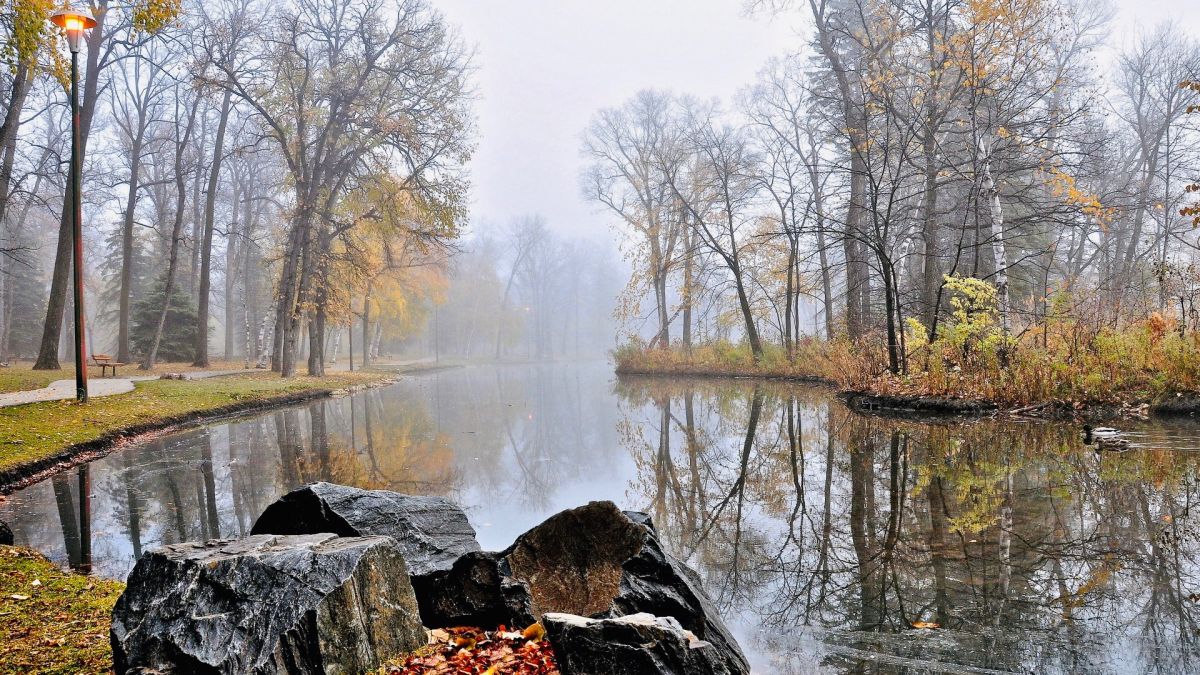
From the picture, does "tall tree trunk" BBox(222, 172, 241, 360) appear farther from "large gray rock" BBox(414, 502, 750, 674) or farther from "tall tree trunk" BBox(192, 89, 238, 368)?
"large gray rock" BBox(414, 502, 750, 674)

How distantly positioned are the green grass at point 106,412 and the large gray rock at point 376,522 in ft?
19.0

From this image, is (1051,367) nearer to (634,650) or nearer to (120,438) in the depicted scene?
(634,650)

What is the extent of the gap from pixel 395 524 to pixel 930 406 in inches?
424

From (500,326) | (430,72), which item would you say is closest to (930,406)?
(430,72)

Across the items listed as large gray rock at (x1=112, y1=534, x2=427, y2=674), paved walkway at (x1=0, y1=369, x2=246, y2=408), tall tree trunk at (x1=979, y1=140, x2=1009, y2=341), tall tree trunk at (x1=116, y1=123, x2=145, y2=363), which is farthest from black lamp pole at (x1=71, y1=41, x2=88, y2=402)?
tall tree trunk at (x1=979, y1=140, x2=1009, y2=341)

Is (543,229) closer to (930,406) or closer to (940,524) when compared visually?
(930,406)

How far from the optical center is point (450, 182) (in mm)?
21141

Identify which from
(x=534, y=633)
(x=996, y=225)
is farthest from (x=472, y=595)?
(x=996, y=225)

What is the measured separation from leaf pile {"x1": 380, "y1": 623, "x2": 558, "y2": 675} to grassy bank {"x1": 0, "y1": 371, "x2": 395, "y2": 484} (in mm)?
6980

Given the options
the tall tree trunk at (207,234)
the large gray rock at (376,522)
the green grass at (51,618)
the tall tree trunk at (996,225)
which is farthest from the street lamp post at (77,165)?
the tall tree trunk at (996,225)

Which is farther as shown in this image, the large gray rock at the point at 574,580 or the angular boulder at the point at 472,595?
the angular boulder at the point at 472,595

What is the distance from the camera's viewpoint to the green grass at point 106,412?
8.47 metres

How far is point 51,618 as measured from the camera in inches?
133

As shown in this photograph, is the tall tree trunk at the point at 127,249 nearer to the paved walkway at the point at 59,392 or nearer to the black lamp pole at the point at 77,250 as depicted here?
the paved walkway at the point at 59,392
